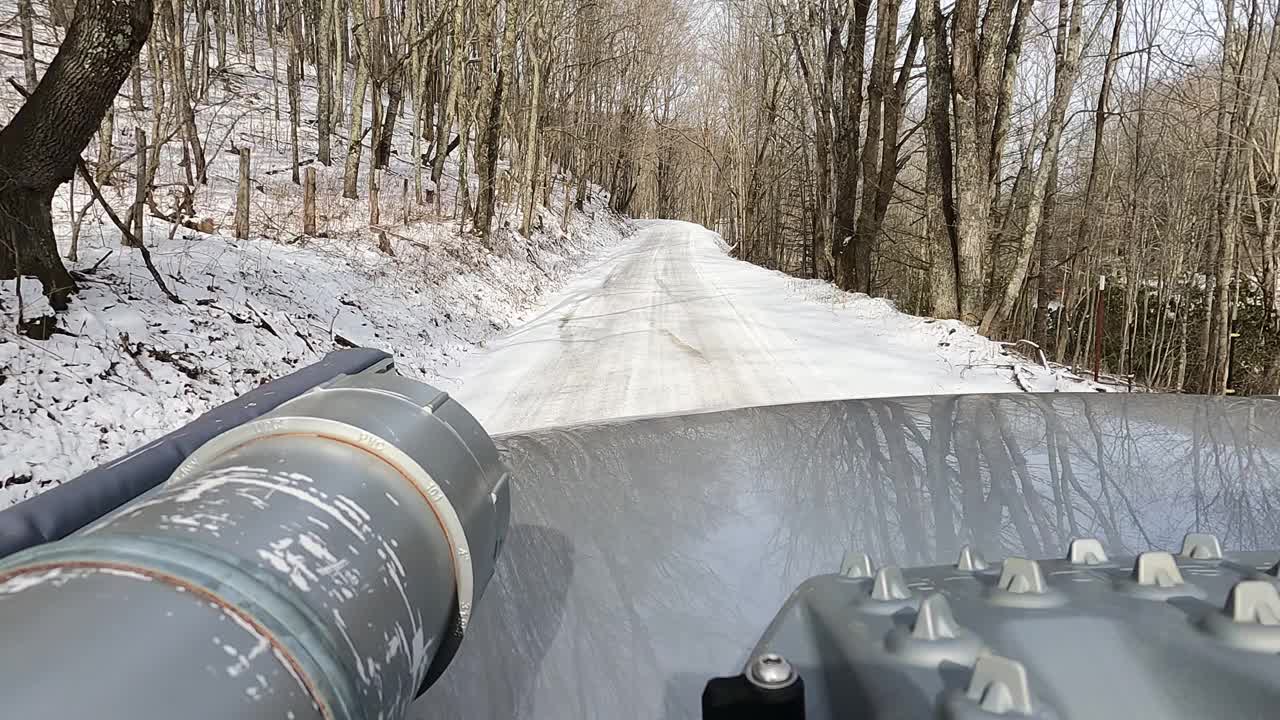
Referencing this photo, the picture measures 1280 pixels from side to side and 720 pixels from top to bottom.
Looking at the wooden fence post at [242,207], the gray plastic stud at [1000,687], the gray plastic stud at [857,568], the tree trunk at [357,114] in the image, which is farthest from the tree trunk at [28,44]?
the gray plastic stud at [1000,687]

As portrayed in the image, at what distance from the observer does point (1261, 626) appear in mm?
896

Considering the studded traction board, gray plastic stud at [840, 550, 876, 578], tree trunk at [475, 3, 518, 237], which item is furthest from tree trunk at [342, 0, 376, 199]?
the studded traction board

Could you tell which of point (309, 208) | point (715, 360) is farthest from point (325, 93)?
point (715, 360)

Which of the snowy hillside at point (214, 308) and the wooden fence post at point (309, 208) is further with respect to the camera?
the wooden fence post at point (309, 208)

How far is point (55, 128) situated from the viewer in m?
6.19

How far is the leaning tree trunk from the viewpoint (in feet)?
20.0

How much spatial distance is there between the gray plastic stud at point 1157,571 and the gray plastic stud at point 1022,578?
0.42 feet

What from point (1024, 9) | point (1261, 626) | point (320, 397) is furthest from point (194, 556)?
point (1024, 9)

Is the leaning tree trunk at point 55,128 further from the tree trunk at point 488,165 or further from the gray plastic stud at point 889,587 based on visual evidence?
the tree trunk at point 488,165

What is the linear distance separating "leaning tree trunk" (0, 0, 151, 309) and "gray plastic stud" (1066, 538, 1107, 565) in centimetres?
732

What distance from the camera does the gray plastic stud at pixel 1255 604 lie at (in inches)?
35.6

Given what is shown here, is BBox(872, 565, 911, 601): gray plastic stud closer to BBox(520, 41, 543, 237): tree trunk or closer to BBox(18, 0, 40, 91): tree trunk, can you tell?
BBox(18, 0, 40, 91): tree trunk

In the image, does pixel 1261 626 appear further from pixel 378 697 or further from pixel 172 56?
pixel 172 56

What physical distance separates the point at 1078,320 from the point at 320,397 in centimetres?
2190
